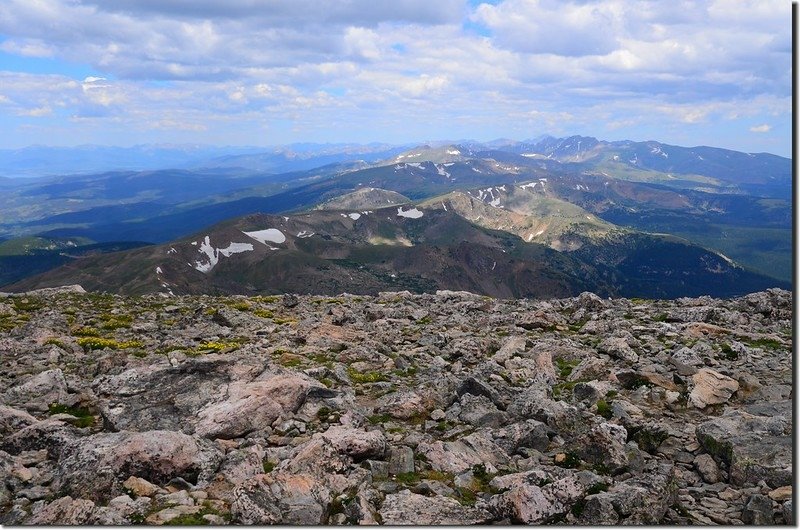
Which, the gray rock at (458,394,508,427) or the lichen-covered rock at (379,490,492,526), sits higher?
the lichen-covered rock at (379,490,492,526)

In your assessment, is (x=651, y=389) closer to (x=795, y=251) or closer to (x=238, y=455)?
(x=795, y=251)

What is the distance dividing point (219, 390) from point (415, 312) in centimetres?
2311

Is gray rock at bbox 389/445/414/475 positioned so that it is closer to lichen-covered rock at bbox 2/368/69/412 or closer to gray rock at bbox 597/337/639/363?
lichen-covered rock at bbox 2/368/69/412

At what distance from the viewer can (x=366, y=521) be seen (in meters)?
9.77

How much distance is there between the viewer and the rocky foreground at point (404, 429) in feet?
33.4

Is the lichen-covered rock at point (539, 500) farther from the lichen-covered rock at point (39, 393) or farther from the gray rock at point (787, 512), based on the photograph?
the lichen-covered rock at point (39, 393)

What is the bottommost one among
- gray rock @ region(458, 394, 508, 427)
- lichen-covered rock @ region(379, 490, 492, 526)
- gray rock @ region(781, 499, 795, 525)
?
gray rock @ region(458, 394, 508, 427)

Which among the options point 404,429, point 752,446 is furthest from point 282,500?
point 752,446

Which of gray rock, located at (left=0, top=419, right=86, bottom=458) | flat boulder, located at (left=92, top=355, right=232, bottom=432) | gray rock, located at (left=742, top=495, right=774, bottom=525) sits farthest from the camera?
flat boulder, located at (left=92, top=355, right=232, bottom=432)

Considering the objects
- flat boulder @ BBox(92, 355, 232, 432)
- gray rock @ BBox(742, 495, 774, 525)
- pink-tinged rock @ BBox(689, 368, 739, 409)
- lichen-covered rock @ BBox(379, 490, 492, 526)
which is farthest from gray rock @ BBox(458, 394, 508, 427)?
flat boulder @ BBox(92, 355, 232, 432)

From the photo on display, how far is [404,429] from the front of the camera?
49.8 feet

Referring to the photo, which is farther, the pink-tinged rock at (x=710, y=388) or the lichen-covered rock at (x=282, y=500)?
the pink-tinged rock at (x=710, y=388)

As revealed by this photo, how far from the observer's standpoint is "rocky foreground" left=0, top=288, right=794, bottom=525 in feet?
33.4

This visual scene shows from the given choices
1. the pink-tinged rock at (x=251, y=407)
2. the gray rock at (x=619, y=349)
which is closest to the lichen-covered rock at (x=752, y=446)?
the gray rock at (x=619, y=349)
